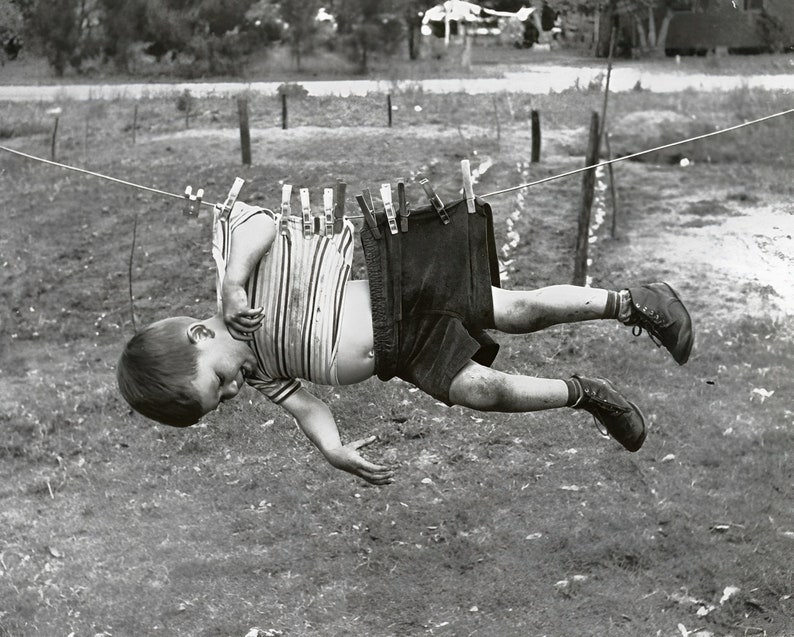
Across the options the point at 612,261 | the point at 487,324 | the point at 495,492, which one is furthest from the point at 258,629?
the point at 612,261

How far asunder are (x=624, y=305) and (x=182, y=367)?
1.23 meters

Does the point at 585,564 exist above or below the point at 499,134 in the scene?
below

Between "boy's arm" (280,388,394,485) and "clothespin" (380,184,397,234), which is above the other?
"clothespin" (380,184,397,234)

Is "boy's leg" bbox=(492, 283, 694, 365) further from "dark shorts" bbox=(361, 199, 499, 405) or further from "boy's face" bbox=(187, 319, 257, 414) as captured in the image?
"boy's face" bbox=(187, 319, 257, 414)

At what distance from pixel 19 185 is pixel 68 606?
11.5ft

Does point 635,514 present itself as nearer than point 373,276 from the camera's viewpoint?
No

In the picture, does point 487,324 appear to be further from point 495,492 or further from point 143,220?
point 143,220

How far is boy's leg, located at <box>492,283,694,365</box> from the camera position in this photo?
2.93 metres

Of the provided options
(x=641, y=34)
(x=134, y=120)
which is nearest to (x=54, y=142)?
(x=134, y=120)

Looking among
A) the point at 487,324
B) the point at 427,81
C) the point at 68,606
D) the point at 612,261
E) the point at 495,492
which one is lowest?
the point at 68,606

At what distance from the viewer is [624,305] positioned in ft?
9.87

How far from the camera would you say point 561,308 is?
9.60ft

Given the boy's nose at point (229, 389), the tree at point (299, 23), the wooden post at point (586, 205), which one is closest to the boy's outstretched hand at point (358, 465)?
the boy's nose at point (229, 389)

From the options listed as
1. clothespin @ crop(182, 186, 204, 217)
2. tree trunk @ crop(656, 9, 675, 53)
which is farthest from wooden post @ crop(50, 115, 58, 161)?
clothespin @ crop(182, 186, 204, 217)
